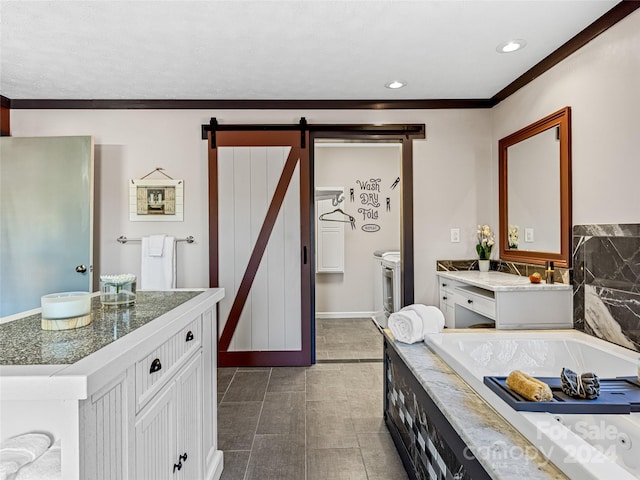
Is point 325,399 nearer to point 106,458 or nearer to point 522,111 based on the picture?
point 106,458

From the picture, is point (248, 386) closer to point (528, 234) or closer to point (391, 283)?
point (391, 283)

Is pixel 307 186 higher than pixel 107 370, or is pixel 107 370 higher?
pixel 307 186

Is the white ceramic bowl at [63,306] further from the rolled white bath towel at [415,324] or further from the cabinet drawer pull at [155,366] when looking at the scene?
the rolled white bath towel at [415,324]

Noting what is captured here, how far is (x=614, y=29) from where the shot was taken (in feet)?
6.81

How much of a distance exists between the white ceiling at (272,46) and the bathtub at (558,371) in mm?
1815

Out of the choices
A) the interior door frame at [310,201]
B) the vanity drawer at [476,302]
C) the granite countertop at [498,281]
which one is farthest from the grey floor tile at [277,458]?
the granite countertop at [498,281]

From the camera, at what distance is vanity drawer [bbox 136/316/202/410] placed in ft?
3.66

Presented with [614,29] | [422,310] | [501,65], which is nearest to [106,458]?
[422,310]

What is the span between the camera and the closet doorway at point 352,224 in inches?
211

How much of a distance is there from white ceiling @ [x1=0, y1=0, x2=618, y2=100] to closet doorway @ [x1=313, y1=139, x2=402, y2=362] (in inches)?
81.2

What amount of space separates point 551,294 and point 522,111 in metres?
1.51

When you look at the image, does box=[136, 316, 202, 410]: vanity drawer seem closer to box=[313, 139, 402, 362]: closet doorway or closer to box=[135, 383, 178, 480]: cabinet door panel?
box=[135, 383, 178, 480]: cabinet door panel

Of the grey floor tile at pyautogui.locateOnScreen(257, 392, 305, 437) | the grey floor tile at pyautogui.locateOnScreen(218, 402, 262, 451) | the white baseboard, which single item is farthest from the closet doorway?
the grey floor tile at pyautogui.locateOnScreen(218, 402, 262, 451)

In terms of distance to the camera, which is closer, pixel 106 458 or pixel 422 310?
pixel 106 458
